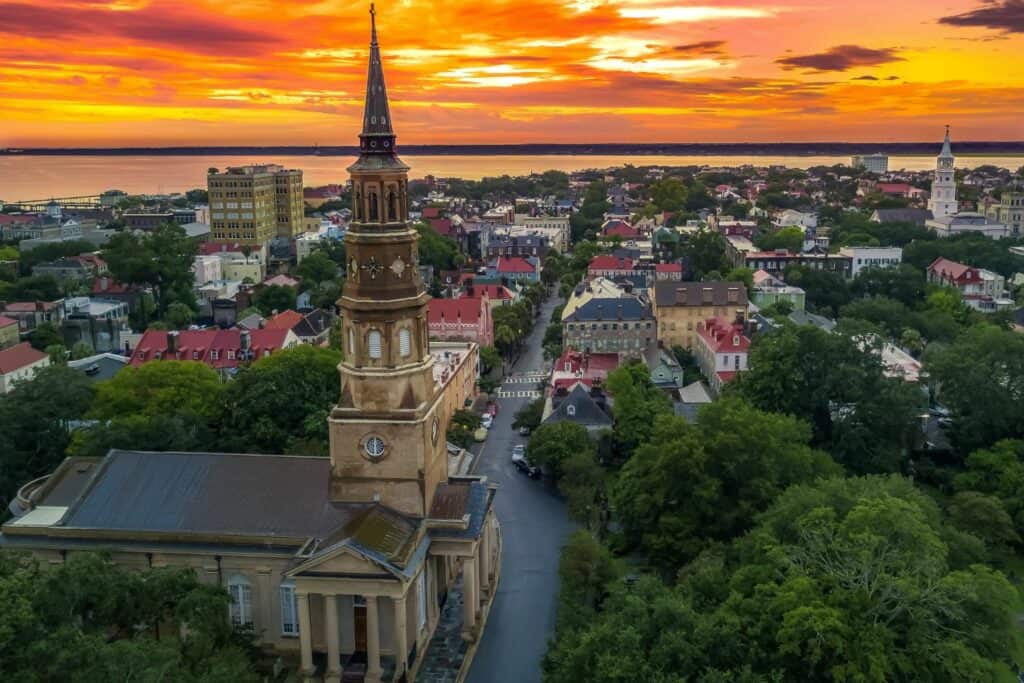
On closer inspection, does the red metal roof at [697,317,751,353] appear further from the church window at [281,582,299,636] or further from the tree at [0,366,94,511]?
the church window at [281,582,299,636]

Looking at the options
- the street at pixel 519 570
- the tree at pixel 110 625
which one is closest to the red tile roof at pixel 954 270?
the street at pixel 519 570

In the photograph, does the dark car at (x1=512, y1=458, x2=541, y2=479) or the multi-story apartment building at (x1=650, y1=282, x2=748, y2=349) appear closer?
the dark car at (x1=512, y1=458, x2=541, y2=479)

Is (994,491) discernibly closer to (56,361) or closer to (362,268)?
(362,268)

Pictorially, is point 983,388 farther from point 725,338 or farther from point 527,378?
point 527,378

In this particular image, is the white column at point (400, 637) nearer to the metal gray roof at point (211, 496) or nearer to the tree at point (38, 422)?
the metal gray roof at point (211, 496)

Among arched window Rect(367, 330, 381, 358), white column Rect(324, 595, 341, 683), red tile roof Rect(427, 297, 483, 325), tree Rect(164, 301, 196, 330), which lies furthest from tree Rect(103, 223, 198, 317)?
white column Rect(324, 595, 341, 683)

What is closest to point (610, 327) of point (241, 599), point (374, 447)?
point (374, 447)
